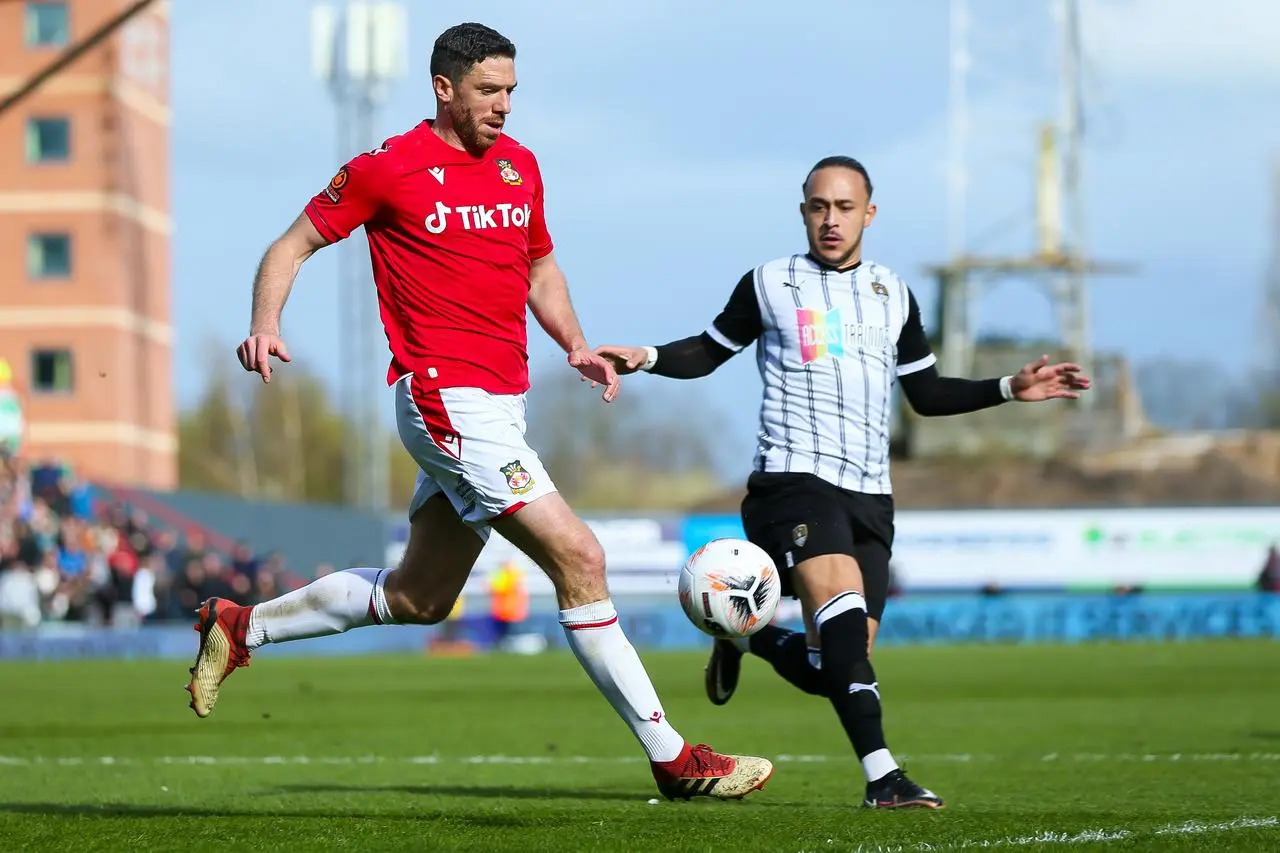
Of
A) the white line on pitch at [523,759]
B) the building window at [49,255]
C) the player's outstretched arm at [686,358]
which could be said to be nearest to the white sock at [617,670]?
the player's outstretched arm at [686,358]

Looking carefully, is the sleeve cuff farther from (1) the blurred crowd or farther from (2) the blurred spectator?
(2) the blurred spectator

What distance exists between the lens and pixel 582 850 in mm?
5543

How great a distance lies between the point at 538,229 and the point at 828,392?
1337 millimetres

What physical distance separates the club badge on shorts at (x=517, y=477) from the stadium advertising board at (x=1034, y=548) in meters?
38.3

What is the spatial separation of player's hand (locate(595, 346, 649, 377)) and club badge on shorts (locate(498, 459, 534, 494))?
2.80 feet

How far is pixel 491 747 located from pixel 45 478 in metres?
26.5

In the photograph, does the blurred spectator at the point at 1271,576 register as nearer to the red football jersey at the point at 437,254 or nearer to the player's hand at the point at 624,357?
the player's hand at the point at 624,357

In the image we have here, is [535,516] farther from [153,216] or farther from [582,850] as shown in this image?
[153,216]

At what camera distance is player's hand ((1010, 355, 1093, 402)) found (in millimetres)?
7555

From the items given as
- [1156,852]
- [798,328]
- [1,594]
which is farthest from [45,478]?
[1156,852]

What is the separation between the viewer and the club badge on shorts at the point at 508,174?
6.85m

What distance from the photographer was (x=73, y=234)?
64875 millimetres

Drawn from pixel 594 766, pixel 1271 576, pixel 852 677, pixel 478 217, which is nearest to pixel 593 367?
pixel 478 217

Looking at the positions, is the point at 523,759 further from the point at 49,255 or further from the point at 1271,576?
the point at 49,255
